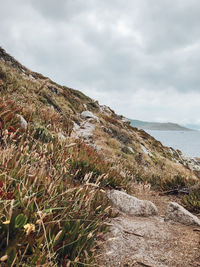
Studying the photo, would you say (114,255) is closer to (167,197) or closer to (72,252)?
(72,252)

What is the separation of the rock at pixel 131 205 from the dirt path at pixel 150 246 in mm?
695

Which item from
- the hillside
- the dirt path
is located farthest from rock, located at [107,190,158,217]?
the dirt path

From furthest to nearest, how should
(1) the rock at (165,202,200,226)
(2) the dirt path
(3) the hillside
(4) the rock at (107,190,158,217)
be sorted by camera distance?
A: (4) the rock at (107,190,158,217) → (1) the rock at (165,202,200,226) → (2) the dirt path → (3) the hillside

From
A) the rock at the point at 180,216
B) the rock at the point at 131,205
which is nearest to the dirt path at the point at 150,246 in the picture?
the rock at the point at 180,216

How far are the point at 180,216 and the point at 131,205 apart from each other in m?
0.99

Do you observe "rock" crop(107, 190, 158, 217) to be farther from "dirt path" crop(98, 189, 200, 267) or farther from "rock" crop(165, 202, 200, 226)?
"dirt path" crop(98, 189, 200, 267)

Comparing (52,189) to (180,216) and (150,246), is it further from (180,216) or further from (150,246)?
(180,216)

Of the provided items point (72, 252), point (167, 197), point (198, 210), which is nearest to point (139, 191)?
point (167, 197)

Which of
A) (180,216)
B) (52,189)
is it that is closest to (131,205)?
(180,216)

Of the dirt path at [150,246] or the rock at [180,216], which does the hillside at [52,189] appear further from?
the rock at [180,216]

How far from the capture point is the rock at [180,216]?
11.9 feet

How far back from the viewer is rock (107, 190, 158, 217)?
13.3 feet

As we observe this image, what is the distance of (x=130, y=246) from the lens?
249 centimetres

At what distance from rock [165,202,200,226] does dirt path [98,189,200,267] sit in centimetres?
20
